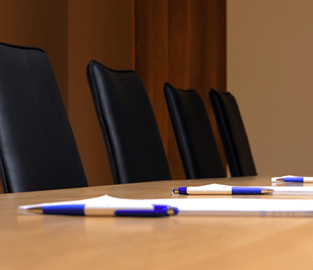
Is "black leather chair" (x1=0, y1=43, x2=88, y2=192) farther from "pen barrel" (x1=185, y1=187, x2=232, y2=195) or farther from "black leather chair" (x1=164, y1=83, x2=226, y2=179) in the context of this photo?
"black leather chair" (x1=164, y1=83, x2=226, y2=179)

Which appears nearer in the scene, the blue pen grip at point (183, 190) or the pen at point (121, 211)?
the pen at point (121, 211)

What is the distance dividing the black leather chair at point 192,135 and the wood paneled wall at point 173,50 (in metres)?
2.28

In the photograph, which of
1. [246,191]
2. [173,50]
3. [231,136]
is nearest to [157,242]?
[246,191]

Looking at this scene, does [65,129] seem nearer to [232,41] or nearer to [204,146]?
[204,146]

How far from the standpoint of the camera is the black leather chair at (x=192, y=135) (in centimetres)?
213

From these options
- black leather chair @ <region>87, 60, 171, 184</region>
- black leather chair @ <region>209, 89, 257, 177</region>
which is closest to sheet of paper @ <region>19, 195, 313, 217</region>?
black leather chair @ <region>87, 60, 171, 184</region>

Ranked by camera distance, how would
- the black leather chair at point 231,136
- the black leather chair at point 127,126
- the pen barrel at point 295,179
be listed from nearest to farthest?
1. the pen barrel at point 295,179
2. the black leather chair at point 127,126
3. the black leather chair at point 231,136

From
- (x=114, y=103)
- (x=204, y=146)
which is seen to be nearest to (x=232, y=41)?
(x=204, y=146)

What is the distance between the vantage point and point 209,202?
54 centimetres

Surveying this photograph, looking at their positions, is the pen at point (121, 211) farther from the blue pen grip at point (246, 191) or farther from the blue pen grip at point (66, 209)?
the blue pen grip at point (246, 191)

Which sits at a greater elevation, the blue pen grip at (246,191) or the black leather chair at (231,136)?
the blue pen grip at (246,191)

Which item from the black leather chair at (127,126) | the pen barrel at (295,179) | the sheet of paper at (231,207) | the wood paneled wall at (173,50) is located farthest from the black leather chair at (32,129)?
the wood paneled wall at (173,50)

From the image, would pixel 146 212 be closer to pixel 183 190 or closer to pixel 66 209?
pixel 66 209

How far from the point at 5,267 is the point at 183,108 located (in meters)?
1.97
